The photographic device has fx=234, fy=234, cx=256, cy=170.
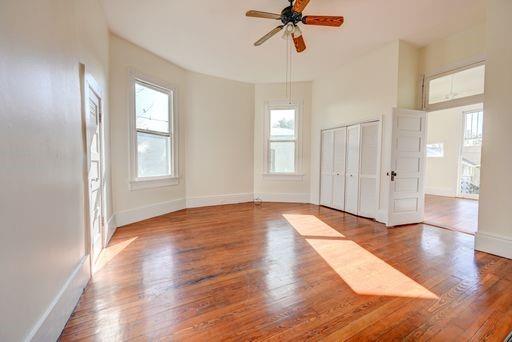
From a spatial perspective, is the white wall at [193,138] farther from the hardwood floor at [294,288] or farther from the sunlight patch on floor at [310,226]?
the sunlight patch on floor at [310,226]

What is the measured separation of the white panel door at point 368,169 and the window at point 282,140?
175 centimetres

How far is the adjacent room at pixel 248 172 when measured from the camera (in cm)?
144

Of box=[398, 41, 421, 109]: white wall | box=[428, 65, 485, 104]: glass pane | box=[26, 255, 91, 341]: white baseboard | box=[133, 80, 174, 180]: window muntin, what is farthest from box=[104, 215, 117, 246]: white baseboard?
box=[428, 65, 485, 104]: glass pane

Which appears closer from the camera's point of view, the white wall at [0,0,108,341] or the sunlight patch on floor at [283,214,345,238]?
the white wall at [0,0,108,341]

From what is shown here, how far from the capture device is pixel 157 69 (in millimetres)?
4320

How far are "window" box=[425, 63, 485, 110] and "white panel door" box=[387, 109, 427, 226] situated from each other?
0.32 metres

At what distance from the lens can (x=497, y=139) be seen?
270 cm

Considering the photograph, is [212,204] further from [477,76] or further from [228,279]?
[477,76]

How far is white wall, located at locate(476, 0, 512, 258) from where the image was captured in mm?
2629

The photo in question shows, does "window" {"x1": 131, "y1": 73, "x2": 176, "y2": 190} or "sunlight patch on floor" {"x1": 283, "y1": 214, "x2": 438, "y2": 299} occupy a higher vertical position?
"window" {"x1": 131, "y1": 73, "x2": 176, "y2": 190}

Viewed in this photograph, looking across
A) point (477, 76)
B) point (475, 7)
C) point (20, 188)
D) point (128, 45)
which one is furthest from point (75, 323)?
point (477, 76)

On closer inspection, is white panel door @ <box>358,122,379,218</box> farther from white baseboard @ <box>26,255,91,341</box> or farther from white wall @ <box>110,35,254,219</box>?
white baseboard @ <box>26,255,91,341</box>

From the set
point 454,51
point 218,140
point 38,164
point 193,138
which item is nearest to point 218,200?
point 218,140

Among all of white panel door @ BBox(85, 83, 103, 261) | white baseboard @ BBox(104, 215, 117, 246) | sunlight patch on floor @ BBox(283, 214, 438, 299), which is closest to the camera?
sunlight patch on floor @ BBox(283, 214, 438, 299)
